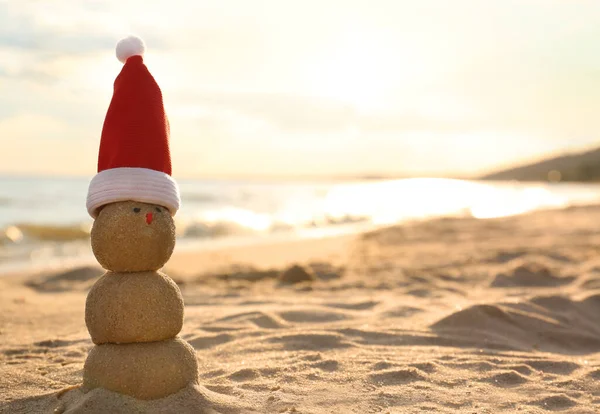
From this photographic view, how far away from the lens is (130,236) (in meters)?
3.13

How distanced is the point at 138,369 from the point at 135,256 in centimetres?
59

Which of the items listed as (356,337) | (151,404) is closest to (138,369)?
(151,404)

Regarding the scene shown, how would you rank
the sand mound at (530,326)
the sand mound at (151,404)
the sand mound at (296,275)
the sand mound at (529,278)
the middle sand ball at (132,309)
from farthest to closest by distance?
the sand mound at (296,275), the sand mound at (529,278), the sand mound at (530,326), the middle sand ball at (132,309), the sand mound at (151,404)

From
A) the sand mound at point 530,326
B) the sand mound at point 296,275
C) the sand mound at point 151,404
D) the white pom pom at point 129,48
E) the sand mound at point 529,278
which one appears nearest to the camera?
the sand mound at point 151,404

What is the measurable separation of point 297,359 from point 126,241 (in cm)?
171

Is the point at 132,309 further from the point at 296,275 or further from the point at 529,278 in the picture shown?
the point at 529,278

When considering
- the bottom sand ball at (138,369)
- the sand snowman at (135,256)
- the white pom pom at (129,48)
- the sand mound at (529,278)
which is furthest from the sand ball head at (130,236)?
the sand mound at (529,278)

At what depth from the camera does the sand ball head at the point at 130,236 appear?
3.13 metres

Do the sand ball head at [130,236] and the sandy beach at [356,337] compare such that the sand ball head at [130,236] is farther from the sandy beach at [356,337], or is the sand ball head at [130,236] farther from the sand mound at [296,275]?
the sand mound at [296,275]

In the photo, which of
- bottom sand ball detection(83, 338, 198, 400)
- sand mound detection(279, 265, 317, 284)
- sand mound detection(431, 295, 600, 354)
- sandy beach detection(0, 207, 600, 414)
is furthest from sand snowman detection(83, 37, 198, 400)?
sand mound detection(279, 265, 317, 284)

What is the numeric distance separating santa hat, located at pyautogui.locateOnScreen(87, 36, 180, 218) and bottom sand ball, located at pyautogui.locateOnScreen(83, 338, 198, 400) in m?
0.77

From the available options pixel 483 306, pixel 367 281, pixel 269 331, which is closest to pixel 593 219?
pixel 367 281

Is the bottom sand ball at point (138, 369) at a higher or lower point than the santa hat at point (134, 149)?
lower

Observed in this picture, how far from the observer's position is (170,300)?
3.23 meters
